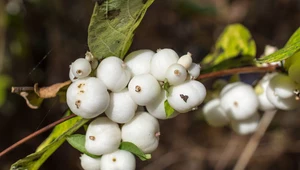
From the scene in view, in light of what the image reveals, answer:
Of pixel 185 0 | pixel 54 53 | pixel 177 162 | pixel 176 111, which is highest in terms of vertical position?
pixel 176 111

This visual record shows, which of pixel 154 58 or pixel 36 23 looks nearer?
pixel 154 58

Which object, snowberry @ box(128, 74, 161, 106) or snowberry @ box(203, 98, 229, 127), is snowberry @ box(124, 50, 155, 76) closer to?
snowberry @ box(128, 74, 161, 106)

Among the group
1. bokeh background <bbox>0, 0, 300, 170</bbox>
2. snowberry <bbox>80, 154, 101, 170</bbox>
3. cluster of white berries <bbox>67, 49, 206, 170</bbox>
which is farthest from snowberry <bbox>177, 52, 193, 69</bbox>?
bokeh background <bbox>0, 0, 300, 170</bbox>

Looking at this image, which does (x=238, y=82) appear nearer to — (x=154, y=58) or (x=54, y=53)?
(x=154, y=58)

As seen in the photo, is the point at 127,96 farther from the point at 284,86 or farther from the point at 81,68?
the point at 284,86

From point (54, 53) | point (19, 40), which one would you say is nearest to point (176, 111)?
point (19, 40)

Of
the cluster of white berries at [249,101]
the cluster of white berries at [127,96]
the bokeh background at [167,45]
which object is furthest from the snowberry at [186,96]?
the bokeh background at [167,45]
